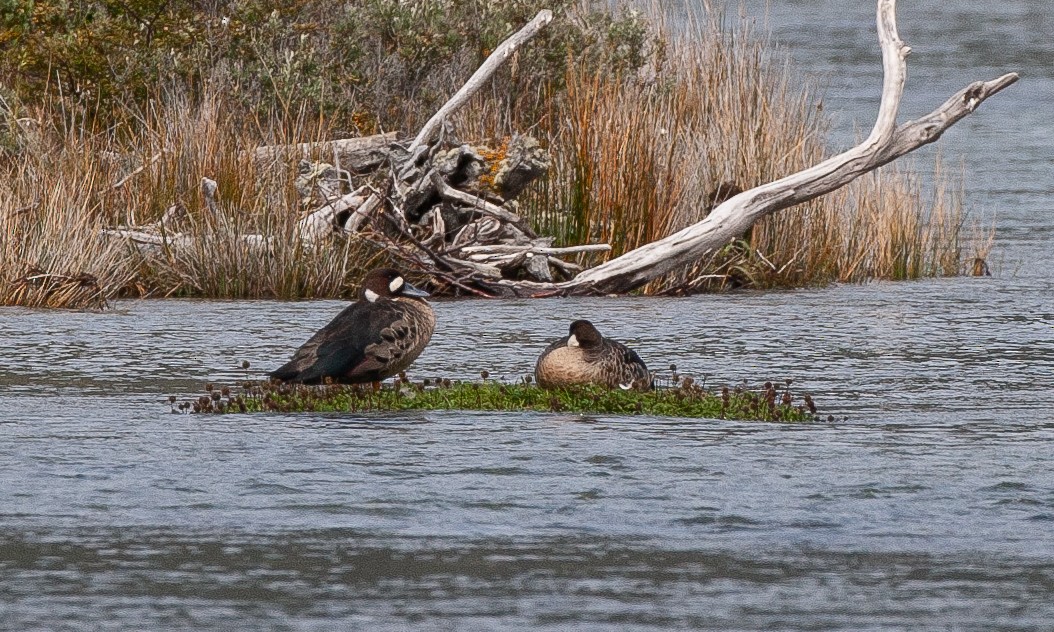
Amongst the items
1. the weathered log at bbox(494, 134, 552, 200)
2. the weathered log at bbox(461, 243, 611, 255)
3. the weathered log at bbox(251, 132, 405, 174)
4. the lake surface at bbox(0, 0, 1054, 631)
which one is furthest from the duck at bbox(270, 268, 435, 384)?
the weathered log at bbox(251, 132, 405, 174)

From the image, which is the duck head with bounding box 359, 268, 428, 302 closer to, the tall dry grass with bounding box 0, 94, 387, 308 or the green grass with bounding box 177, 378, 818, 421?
the green grass with bounding box 177, 378, 818, 421

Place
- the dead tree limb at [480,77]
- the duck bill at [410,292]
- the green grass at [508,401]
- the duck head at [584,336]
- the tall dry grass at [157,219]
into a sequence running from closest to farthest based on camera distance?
the green grass at [508,401] < the duck head at [584,336] < the duck bill at [410,292] < the tall dry grass at [157,219] < the dead tree limb at [480,77]

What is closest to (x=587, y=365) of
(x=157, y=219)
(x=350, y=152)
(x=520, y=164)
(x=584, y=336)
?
(x=584, y=336)

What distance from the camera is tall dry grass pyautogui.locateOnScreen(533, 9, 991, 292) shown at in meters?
15.8

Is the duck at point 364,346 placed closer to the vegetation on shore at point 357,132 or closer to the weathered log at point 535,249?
the vegetation on shore at point 357,132

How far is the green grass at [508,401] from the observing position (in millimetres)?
9641

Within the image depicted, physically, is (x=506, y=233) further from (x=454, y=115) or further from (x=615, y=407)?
(x=615, y=407)

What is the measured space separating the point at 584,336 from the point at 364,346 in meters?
1.13

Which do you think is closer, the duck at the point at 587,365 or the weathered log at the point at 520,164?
the duck at the point at 587,365

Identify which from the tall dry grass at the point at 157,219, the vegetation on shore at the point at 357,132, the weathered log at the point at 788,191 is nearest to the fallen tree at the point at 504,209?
the weathered log at the point at 788,191

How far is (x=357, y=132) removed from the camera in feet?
58.5

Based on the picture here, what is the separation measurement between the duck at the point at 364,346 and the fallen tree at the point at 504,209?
183 inches

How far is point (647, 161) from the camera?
1570 centimetres

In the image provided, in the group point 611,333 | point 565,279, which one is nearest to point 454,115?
point 565,279
